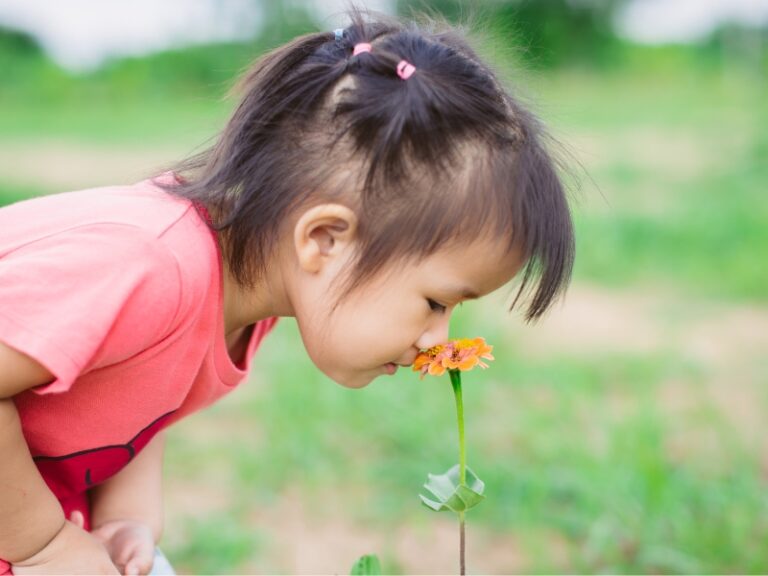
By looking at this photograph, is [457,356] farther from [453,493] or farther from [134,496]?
[134,496]

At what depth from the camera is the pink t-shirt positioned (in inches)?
39.4

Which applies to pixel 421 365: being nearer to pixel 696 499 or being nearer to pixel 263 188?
pixel 263 188

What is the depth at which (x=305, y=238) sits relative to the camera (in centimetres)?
115

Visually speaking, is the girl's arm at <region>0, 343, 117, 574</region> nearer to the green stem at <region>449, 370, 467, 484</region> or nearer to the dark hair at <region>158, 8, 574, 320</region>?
the dark hair at <region>158, 8, 574, 320</region>

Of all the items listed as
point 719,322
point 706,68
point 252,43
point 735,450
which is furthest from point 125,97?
point 735,450

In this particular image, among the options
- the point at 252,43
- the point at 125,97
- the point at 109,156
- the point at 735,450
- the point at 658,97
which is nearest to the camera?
the point at 735,450

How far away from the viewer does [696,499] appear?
207 cm

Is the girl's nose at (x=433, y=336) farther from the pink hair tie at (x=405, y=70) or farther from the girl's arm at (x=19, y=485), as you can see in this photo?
the girl's arm at (x=19, y=485)

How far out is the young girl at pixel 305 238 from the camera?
3.55ft

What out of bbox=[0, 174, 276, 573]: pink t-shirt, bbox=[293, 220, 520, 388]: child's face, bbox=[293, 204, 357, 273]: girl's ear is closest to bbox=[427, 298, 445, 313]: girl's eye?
bbox=[293, 220, 520, 388]: child's face

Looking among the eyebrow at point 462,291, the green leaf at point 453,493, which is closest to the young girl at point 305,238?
the eyebrow at point 462,291

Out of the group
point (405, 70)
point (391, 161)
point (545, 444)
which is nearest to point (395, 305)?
point (391, 161)

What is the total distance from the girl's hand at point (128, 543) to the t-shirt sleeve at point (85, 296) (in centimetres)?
34

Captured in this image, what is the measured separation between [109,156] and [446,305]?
7.37 metres
